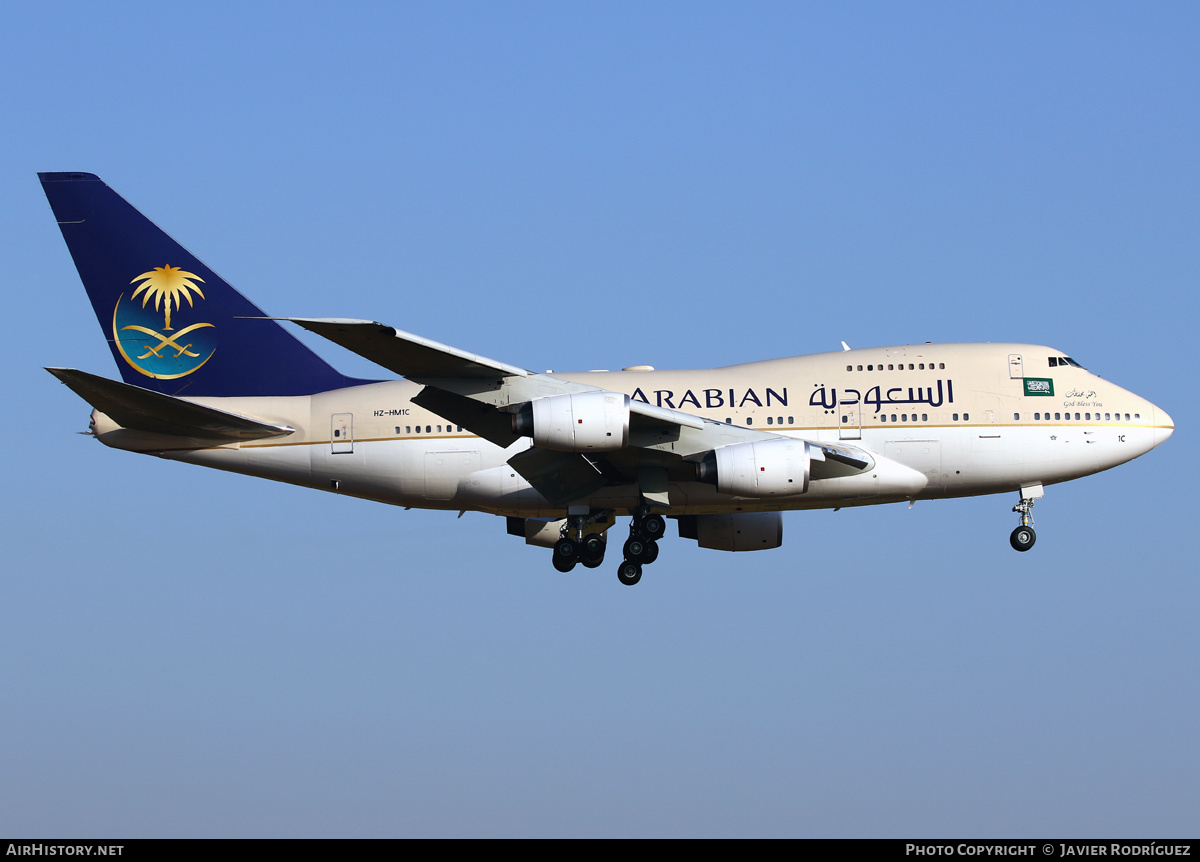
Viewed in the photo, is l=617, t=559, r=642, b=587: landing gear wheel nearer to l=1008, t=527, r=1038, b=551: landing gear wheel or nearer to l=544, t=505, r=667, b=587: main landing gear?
l=544, t=505, r=667, b=587: main landing gear

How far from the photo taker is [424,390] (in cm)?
3275

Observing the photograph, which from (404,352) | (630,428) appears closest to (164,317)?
(404,352)

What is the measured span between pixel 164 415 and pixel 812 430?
17.0 metres

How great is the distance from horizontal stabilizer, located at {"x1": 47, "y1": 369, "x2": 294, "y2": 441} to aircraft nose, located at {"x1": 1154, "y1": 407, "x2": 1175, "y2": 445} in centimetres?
2370

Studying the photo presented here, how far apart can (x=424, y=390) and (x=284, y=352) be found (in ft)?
30.5

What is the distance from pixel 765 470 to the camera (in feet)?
113

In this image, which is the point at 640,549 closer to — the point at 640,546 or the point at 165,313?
the point at 640,546

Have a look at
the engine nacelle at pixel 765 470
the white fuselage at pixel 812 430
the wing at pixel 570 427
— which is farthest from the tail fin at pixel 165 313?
the engine nacelle at pixel 765 470

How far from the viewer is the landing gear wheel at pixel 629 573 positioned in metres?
37.6

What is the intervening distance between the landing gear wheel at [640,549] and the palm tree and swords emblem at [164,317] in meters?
13.3

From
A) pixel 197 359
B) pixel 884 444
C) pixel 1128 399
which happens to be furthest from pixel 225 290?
pixel 1128 399

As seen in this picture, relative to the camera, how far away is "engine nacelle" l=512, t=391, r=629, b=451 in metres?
32.2

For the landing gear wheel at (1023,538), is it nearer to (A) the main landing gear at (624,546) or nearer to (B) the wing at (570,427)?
(B) the wing at (570,427)

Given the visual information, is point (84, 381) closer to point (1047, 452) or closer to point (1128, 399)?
point (1047, 452)
